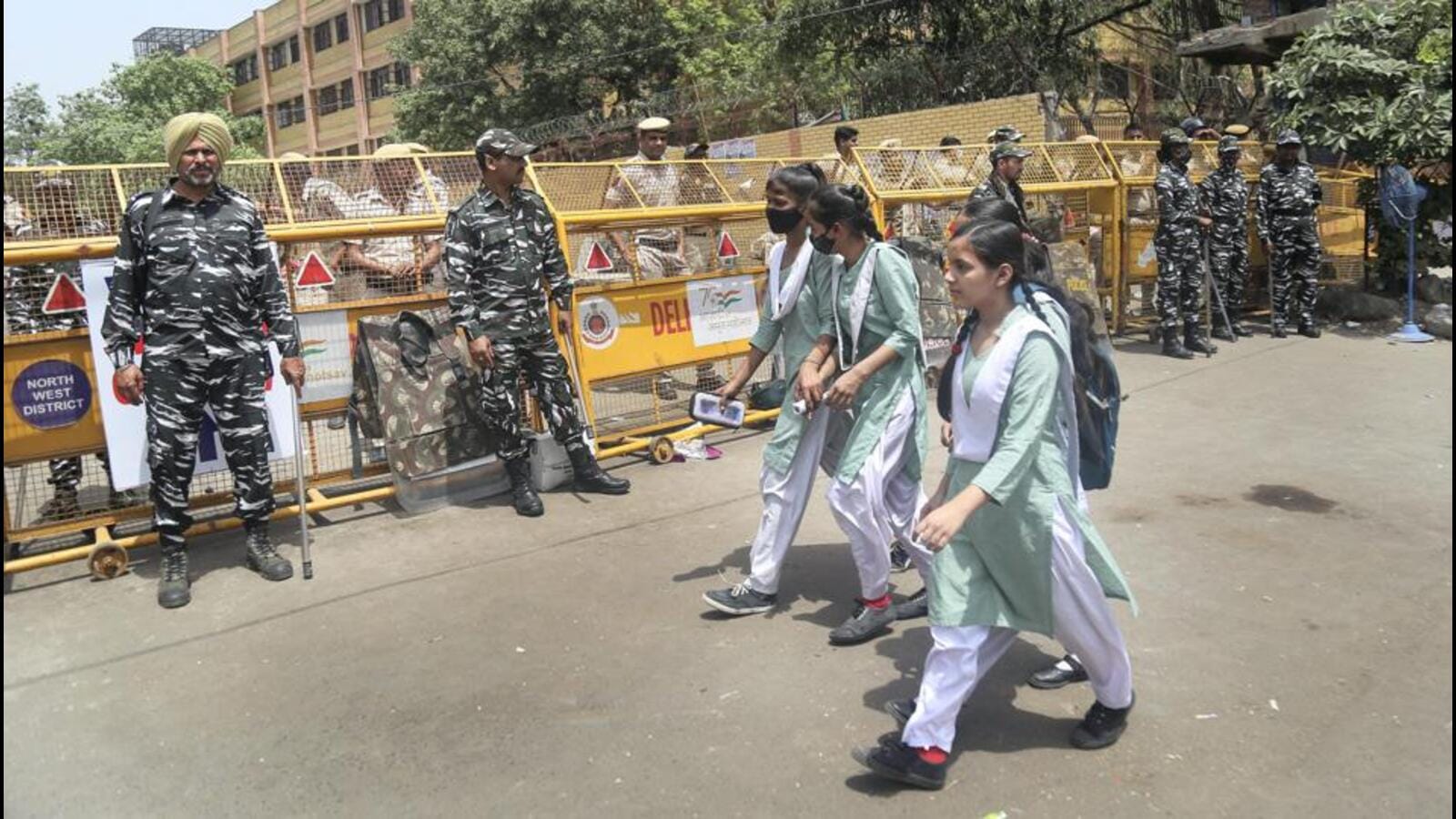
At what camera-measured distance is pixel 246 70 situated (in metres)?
63.3

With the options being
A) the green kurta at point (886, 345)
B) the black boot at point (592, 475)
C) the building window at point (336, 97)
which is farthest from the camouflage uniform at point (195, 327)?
the building window at point (336, 97)

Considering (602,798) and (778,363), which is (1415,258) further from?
(602,798)

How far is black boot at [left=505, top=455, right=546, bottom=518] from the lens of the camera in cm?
588

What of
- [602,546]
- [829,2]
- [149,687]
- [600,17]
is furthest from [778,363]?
[600,17]

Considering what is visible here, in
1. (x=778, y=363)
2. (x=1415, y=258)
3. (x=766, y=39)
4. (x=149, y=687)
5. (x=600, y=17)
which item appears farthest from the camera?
(x=600, y=17)

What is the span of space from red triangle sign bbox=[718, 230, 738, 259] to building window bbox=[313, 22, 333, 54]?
54.2 m

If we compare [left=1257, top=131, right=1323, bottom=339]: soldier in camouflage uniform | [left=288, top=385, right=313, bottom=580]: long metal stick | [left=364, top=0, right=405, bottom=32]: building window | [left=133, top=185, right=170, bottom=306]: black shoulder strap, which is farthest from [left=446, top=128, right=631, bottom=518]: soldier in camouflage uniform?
[left=364, top=0, right=405, bottom=32]: building window

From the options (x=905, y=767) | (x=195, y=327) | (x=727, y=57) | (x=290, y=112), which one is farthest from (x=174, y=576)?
(x=290, y=112)

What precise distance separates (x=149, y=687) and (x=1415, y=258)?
1269 centimetres

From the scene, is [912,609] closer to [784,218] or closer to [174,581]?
[784,218]

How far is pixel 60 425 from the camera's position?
525cm

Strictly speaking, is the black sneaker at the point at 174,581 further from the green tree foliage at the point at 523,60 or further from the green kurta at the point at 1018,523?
the green tree foliage at the point at 523,60

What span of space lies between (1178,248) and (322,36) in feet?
182

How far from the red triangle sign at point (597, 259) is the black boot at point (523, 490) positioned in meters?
1.49
